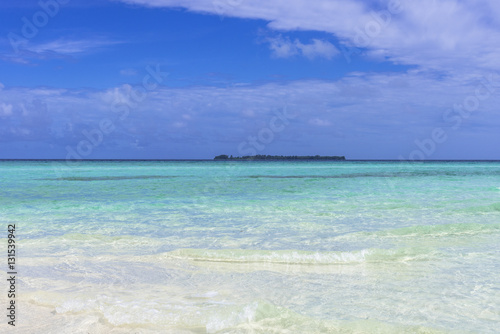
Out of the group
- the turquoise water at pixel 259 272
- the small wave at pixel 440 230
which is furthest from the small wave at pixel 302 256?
the small wave at pixel 440 230

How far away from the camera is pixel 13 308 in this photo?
15.6 ft

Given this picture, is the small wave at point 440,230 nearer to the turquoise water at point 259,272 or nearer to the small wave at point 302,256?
the turquoise water at point 259,272

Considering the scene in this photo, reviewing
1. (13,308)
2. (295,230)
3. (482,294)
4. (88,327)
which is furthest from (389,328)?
(295,230)

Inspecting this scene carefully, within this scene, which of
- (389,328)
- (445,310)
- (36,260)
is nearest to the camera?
(389,328)

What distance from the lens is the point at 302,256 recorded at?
721 centimetres

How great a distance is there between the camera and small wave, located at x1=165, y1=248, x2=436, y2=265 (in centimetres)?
713

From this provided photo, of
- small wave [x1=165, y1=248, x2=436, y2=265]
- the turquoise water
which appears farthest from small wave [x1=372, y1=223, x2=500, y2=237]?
small wave [x1=165, y1=248, x2=436, y2=265]

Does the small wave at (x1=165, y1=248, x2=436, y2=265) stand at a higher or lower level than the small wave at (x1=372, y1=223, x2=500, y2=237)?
lower

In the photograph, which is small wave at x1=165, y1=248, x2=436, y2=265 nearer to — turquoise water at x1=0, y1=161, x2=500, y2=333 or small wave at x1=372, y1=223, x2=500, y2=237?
turquoise water at x1=0, y1=161, x2=500, y2=333

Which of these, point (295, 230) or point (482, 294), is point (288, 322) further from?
point (295, 230)

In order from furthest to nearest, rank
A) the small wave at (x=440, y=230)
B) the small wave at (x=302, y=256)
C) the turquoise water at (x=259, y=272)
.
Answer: the small wave at (x=440, y=230), the small wave at (x=302, y=256), the turquoise water at (x=259, y=272)

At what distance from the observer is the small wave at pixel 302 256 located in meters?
7.13

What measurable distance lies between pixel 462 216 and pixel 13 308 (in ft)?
38.1

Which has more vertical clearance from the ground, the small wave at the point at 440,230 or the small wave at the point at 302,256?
the small wave at the point at 440,230
